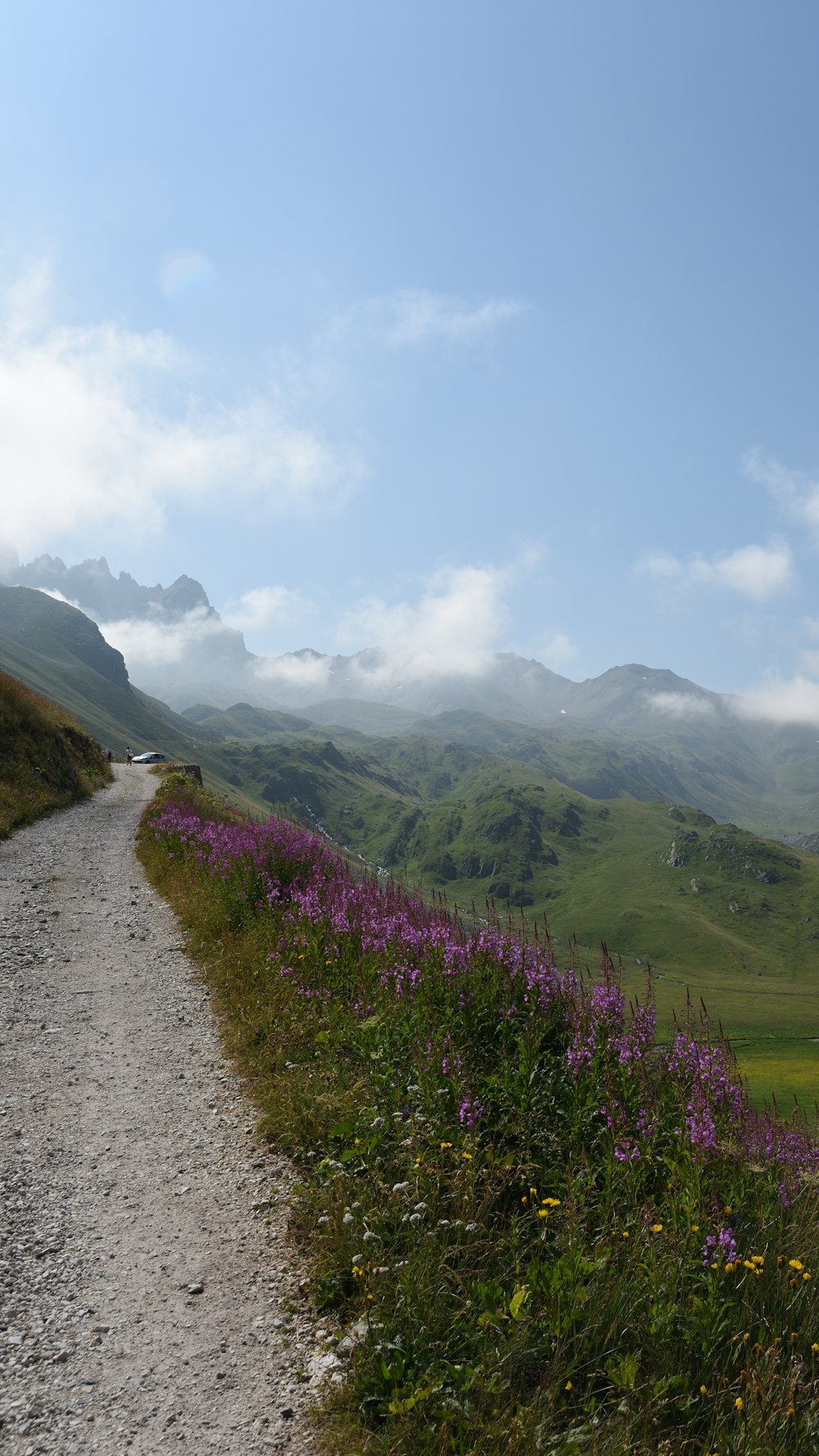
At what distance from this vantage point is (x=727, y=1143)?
19.5 ft

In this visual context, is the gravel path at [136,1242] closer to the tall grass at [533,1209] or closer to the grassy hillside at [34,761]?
the tall grass at [533,1209]

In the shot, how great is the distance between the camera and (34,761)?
106 feet

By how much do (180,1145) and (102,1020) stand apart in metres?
3.89

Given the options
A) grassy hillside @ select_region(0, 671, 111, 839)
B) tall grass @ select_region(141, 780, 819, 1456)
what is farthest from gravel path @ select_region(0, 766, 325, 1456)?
grassy hillside @ select_region(0, 671, 111, 839)

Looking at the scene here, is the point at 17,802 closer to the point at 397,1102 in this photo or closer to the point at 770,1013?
the point at 397,1102

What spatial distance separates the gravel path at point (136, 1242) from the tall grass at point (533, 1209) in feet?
1.46

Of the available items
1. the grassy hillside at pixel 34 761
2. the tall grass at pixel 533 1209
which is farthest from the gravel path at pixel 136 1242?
the grassy hillside at pixel 34 761

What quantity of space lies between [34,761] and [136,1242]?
30.5m

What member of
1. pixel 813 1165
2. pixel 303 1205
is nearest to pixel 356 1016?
pixel 303 1205

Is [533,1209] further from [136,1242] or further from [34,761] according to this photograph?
[34,761]

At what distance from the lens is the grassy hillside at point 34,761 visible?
89.3 ft

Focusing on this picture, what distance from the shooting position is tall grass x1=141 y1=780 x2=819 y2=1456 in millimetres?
4148

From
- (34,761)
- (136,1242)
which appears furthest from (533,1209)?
(34,761)

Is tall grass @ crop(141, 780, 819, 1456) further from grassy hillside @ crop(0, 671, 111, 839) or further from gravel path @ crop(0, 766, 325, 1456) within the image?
grassy hillside @ crop(0, 671, 111, 839)
